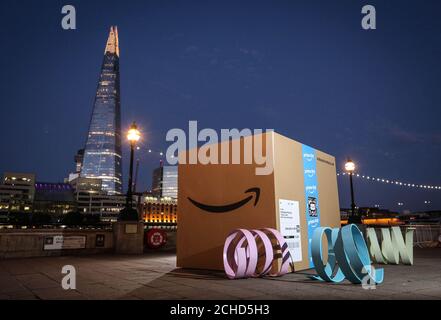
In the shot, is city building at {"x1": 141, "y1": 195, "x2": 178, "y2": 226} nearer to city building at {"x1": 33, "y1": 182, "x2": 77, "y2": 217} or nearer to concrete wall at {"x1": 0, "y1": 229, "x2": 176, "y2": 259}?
city building at {"x1": 33, "y1": 182, "x2": 77, "y2": 217}

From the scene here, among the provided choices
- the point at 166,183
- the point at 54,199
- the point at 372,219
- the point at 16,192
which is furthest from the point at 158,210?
the point at 372,219

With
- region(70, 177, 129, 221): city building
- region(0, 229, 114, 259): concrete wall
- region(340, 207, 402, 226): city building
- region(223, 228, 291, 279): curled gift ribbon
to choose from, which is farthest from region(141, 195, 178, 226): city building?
region(223, 228, 291, 279): curled gift ribbon

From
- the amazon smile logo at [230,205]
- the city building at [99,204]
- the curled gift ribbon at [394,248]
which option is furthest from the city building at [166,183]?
the curled gift ribbon at [394,248]

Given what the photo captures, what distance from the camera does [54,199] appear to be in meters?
154

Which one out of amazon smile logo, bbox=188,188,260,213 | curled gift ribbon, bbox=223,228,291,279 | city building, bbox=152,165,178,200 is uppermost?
city building, bbox=152,165,178,200

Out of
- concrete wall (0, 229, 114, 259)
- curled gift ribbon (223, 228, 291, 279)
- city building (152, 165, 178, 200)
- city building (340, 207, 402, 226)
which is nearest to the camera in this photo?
curled gift ribbon (223, 228, 291, 279)

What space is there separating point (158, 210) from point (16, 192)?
207ft

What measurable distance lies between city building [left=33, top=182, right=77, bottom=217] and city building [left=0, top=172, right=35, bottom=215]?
337 centimetres

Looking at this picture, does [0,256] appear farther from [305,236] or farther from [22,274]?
[305,236]

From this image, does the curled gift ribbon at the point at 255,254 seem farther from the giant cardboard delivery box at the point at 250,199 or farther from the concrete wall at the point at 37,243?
the concrete wall at the point at 37,243

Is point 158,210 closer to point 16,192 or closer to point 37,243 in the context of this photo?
point 16,192

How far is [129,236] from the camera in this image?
15945 mm

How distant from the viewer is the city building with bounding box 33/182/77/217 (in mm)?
146625
